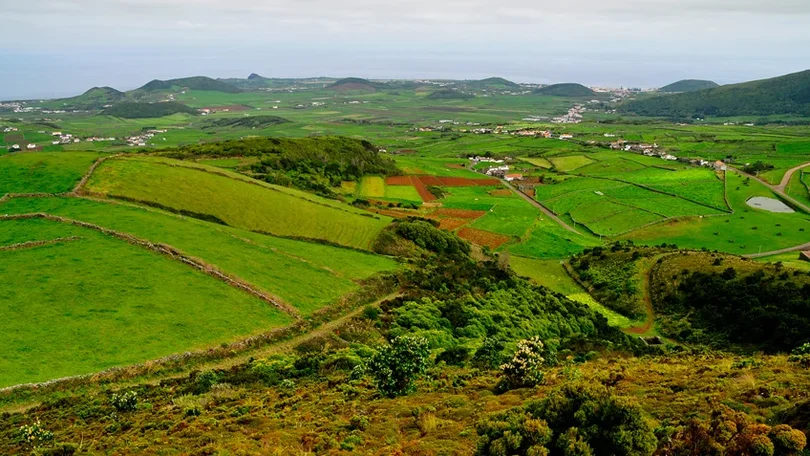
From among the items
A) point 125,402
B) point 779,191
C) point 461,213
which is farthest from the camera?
point 779,191

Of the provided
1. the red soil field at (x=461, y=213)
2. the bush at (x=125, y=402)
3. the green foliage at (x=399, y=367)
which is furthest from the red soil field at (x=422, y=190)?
the bush at (x=125, y=402)

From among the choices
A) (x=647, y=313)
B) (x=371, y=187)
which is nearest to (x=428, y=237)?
(x=647, y=313)

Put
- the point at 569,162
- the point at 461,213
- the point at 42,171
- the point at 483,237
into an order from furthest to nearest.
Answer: the point at 569,162 < the point at 461,213 < the point at 483,237 < the point at 42,171

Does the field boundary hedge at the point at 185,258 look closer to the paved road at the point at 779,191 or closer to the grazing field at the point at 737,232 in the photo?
the grazing field at the point at 737,232

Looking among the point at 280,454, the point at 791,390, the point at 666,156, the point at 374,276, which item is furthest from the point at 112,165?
the point at 666,156

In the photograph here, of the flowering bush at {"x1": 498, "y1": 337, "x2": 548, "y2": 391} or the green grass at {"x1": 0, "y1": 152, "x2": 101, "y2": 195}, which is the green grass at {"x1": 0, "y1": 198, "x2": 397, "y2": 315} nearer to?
the green grass at {"x1": 0, "y1": 152, "x2": 101, "y2": 195}

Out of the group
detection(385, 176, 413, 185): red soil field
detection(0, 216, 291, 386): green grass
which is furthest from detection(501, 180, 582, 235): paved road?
detection(0, 216, 291, 386): green grass

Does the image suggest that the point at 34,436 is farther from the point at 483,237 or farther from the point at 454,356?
the point at 483,237

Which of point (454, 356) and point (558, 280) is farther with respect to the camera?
point (558, 280)

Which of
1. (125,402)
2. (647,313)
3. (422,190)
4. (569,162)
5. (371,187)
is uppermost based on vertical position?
(569,162)
